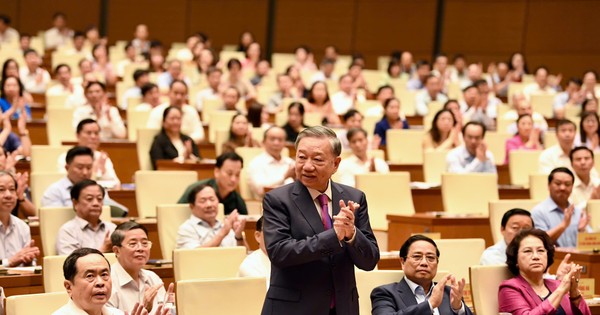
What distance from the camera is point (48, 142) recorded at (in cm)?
901

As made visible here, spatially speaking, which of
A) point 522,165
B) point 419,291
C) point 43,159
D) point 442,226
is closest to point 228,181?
point 442,226

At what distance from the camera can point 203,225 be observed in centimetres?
593

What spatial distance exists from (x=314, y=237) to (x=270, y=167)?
4638 millimetres

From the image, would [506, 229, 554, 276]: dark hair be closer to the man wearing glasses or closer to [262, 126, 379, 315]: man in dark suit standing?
the man wearing glasses

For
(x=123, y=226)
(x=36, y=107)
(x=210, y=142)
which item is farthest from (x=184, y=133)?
(x=123, y=226)

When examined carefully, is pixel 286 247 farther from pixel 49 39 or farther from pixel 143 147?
pixel 49 39

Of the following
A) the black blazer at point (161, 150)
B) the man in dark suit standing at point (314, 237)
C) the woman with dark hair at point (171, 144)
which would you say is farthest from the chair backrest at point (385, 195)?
the man in dark suit standing at point (314, 237)

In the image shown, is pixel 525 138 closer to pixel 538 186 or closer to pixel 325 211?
pixel 538 186

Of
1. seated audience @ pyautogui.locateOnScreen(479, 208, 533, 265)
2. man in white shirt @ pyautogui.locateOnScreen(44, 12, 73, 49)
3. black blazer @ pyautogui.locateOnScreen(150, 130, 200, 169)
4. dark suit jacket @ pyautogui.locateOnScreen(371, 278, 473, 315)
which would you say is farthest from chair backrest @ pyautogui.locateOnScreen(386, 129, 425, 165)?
man in white shirt @ pyautogui.locateOnScreen(44, 12, 73, 49)

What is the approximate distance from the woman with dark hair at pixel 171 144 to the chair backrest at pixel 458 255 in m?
3.18

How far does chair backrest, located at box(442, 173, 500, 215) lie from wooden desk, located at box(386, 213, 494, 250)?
33 cm

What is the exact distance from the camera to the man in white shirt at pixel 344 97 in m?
11.2

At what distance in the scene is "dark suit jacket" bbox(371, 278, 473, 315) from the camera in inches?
171

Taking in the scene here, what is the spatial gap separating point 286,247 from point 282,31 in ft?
41.3
